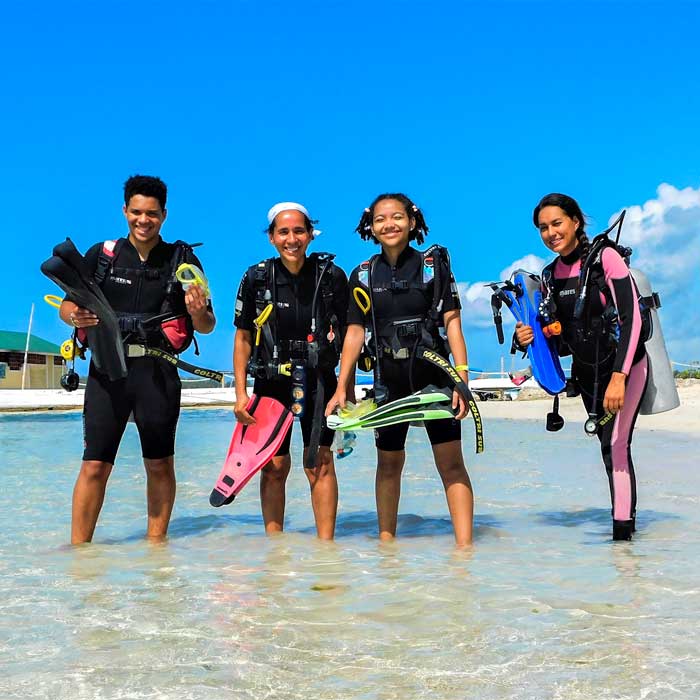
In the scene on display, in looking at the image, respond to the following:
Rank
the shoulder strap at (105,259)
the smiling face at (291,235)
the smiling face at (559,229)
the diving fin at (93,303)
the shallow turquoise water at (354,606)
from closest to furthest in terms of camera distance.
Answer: the shallow turquoise water at (354,606) → the diving fin at (93,303) → the shoulder strap at (105,259) → the smiling face at (291,235) → the smiling face at (559,229)

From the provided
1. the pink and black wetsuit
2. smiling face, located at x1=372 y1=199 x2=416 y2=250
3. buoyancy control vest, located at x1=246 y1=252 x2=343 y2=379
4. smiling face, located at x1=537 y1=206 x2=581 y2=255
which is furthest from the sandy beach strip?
buoyancy control vest, located at x1=246 y1=252 x2=343 y2=379

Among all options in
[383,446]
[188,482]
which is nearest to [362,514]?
[383,446]

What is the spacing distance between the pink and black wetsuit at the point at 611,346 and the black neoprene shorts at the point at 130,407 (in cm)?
265

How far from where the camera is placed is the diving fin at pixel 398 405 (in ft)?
15.2

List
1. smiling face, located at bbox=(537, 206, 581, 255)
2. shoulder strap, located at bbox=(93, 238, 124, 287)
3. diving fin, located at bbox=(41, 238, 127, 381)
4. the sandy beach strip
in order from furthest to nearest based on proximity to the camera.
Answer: the sandy beach strip → smiling face, located at bbox=(537, 206, 581, 255) → shoulder strap, located at bbox=(93, 238, 124, 287) → diving fin, located at bbox=(41, 238, 127, 381)

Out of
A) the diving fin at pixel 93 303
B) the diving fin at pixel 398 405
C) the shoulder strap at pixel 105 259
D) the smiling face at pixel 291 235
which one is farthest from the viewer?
the smiling face at pixel 291 235

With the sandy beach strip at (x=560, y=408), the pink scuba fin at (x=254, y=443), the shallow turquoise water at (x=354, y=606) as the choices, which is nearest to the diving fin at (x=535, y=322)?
the shallow turquoise water at (x=354, y=606)

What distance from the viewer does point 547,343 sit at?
5.17 metres

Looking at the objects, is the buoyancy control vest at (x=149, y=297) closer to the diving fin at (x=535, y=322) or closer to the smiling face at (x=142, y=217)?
the smiling face at (x=142, y=217)

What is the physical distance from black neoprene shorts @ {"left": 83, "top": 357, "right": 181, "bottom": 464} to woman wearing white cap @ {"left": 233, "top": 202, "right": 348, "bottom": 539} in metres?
0.47

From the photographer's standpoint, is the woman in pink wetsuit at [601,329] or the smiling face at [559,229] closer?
the woman in pink wetsuit at [601,329]

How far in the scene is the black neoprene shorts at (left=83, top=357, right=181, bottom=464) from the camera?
15.5 feet

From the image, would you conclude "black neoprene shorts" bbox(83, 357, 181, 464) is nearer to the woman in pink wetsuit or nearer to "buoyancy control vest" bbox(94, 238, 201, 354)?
"buoyancy control vest" bbox(94, 238, 201, 354)

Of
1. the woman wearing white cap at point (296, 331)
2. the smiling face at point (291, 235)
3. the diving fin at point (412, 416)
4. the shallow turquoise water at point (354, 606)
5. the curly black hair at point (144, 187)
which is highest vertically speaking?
the curly black hair at point (144, 187)
